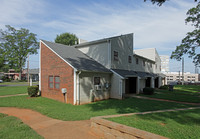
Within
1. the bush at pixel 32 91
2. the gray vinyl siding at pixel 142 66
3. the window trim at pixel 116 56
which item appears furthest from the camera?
the gray vinyl siding at pixel 142 66

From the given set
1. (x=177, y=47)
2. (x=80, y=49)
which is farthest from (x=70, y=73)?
(x=177, y=47)

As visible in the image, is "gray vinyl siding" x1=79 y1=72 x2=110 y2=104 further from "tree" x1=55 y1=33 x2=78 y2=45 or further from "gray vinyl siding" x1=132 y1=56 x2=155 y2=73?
"tree" x1=55 y1=33 x2=78 y2=45

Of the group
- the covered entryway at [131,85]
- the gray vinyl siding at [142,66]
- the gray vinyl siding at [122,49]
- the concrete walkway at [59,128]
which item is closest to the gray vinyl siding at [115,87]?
the gray vinyl siding at [122,49]

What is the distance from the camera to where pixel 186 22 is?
18781 millimetres

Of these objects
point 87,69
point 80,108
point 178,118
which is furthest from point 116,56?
point 178,118

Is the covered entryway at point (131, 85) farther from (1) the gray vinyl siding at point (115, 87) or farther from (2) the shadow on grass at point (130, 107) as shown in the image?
(2) the shadow on grass at point (130, 107)

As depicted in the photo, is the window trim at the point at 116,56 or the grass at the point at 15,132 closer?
the grass at the point at 15,132

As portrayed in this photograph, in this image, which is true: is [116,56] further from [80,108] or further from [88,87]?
[80,108]

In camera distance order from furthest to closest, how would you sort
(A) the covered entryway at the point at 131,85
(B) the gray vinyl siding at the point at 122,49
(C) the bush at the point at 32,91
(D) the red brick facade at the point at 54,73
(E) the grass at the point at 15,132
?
(A) the covered entryway at the point at 131,85 → (B) the gray vinyl siding at the point at 122,49 → (C) the bush at the point at 32,91 → (D) the red brick facade at the point at 54,73 → (E) the grass at the point at 15,132

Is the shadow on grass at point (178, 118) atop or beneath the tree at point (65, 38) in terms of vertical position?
beneath

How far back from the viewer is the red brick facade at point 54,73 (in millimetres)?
10859

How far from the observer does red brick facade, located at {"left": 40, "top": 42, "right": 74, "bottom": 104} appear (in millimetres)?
10859

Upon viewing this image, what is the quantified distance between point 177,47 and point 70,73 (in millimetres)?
17931

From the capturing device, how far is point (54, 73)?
1246 cm
